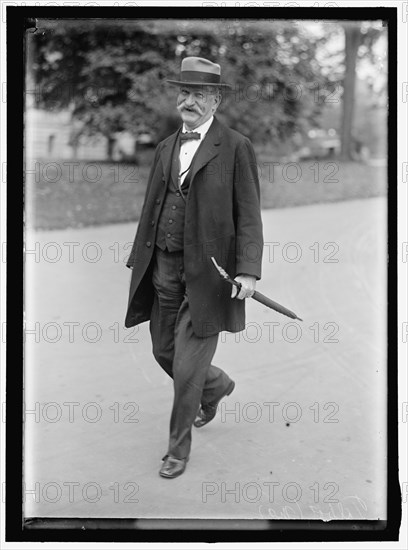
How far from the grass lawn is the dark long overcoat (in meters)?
6.37

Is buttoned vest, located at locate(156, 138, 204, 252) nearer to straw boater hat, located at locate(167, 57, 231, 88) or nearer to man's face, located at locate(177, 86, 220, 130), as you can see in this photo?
man's face, located at locate(177, 86, 220, 130)

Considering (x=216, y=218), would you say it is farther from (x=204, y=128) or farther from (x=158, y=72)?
(x=158, y=72)

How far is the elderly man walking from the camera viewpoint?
12.8ft

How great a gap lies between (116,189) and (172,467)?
31.3ft

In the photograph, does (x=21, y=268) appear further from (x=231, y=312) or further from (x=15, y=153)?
(x=231, y=312)

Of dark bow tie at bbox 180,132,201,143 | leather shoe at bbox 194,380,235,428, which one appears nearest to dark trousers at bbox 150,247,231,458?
leather shoe at bbox 194,380,235,428

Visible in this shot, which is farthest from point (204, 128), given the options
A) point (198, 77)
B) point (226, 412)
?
point (226, 412)

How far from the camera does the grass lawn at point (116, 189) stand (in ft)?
37.3

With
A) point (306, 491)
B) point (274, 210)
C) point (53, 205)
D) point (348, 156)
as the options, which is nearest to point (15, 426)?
point (306, 491)

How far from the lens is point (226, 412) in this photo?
4.91 m

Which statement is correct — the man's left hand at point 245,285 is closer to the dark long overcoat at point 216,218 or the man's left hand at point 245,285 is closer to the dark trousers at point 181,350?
the dark long overcoat at point 216,218

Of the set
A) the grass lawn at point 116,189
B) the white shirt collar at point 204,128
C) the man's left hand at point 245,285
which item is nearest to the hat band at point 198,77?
the white shirt collar at point 204,128

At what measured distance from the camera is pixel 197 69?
3.92m

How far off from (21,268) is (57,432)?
1345 millimetres
